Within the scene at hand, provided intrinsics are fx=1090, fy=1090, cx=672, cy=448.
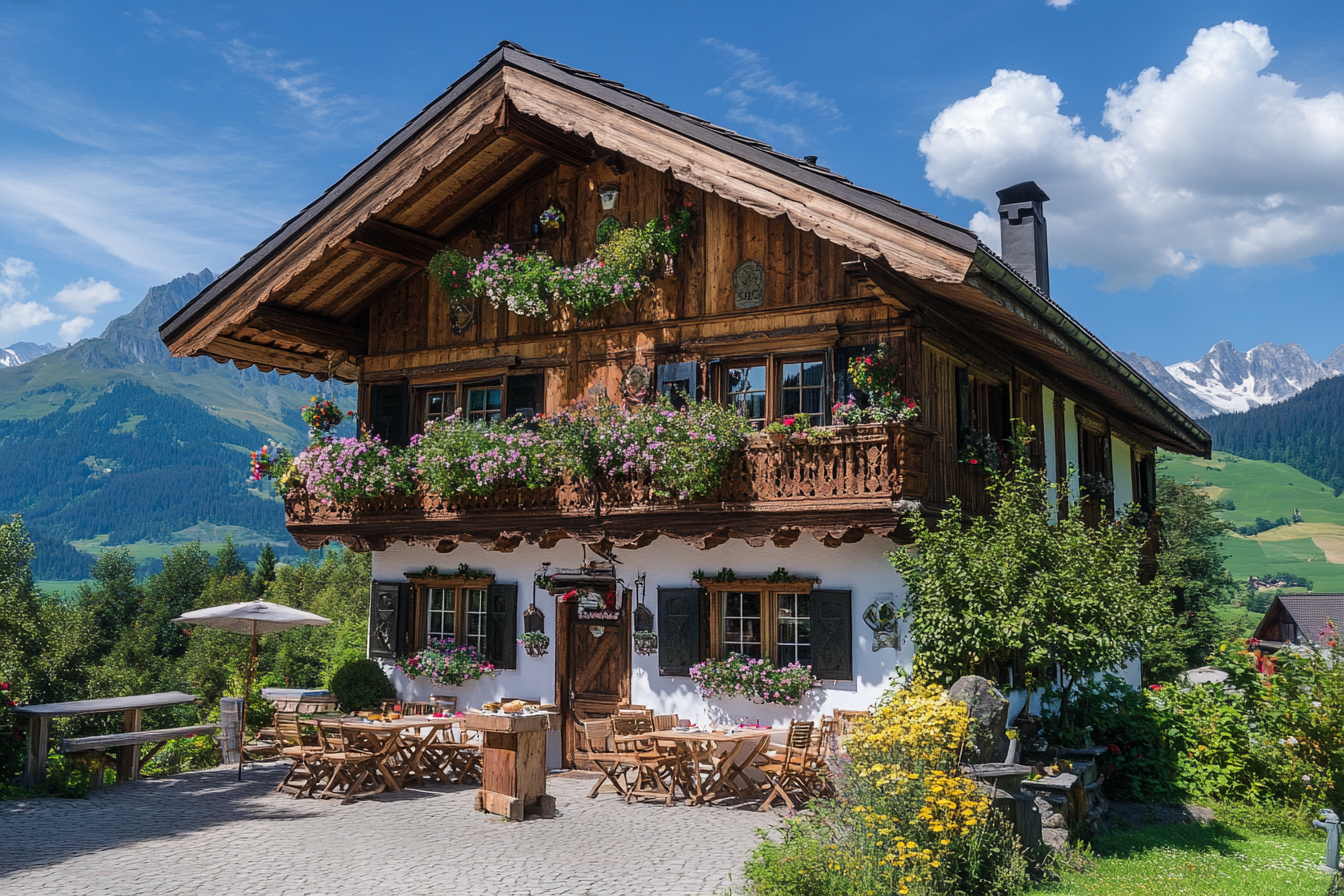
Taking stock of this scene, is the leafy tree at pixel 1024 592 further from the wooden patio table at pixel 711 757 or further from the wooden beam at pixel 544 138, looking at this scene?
the wooden beam at pixel 544 138

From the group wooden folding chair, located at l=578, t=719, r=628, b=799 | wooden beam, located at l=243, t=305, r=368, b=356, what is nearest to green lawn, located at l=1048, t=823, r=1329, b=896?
wooden folding chair, located at l=578, t=719, r=628, b=799

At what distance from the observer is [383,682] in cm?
1521

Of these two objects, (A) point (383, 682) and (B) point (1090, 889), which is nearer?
(B) point (1090, 889)

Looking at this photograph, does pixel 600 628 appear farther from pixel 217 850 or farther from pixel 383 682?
pixel 217 850

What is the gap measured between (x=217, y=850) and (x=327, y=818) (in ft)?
4.73

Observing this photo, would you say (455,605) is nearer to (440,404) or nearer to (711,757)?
(440,404)

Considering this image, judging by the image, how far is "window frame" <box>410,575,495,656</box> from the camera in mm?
14977

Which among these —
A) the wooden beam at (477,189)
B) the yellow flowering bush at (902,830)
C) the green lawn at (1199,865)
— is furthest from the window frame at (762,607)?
the wooden beam at (477,189)

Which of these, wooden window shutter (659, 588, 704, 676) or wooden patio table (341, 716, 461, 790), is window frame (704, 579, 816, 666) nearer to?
wooden window shutter (659, 588, 704, 676)

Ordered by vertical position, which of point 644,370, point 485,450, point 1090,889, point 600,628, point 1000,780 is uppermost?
point 644,370

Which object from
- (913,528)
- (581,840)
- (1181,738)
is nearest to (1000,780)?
(913,528)

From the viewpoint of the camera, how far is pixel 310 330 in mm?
16000

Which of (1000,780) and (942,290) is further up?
(942,290)

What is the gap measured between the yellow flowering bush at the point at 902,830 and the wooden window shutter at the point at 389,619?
8.27m
